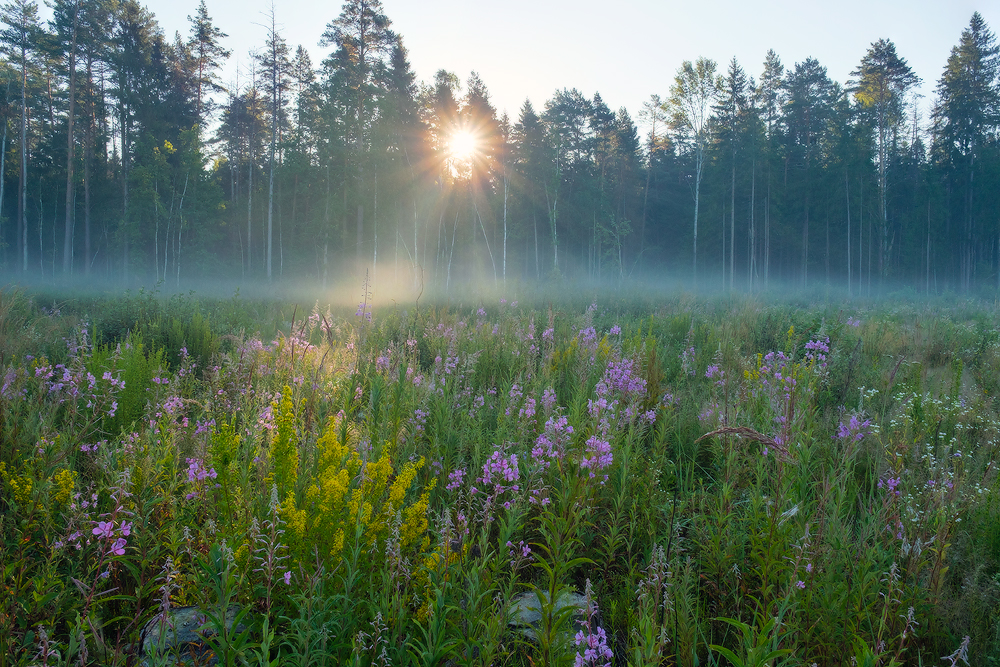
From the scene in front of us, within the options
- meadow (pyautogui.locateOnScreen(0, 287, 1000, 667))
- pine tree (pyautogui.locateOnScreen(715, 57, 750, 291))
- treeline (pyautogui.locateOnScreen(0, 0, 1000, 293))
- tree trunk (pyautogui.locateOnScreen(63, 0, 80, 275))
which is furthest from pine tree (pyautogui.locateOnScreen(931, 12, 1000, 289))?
tree trunk (pyautogui.locateOnScreen(63, 0, 80, 275))

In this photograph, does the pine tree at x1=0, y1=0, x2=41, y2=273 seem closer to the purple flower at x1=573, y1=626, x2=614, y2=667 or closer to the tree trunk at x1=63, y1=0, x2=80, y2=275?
the tree trunk at x1=63, y1=0, x2=80, y2=275

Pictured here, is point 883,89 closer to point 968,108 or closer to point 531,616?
point 968,108

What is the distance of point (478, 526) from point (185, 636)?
1.37m

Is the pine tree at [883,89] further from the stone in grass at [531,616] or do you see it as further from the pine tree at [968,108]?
the stone in grass at [531,616]

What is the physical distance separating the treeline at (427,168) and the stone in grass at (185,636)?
27.3m

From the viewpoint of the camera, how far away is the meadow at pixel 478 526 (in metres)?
1.55

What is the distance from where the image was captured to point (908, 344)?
6.98 m

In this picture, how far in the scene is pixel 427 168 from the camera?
3219cm

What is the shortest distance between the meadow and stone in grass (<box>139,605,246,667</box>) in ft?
0.06

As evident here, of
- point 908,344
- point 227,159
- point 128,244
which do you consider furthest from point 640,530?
point 227,159

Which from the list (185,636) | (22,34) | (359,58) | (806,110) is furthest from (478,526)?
(806,110)

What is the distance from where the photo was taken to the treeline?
29844 millimetres

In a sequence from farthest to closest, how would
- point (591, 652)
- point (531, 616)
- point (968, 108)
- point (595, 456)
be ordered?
point (968, 108), point (595, 456), point (531, 616), point (591, 652)

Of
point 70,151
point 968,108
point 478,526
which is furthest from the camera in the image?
point 968,108
